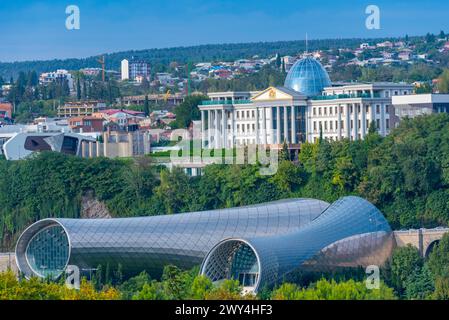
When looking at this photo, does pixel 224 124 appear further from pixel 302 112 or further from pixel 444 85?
pixel 444 85

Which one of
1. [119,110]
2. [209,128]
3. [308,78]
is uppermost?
[308,78]

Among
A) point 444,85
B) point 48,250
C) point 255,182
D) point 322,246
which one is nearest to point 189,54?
point 444,85

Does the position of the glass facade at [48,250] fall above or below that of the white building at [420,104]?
below

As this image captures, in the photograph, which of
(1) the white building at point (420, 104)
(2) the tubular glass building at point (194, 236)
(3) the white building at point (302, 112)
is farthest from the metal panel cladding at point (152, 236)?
(1) the white building at point (420, 104)

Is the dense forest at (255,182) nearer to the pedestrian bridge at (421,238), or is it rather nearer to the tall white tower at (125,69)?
the pedestrian bridge at (421,238)

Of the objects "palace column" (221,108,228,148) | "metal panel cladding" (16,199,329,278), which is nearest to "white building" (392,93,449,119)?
"palace column" (221,108,228,148)

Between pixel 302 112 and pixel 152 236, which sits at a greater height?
pixel 302 112
